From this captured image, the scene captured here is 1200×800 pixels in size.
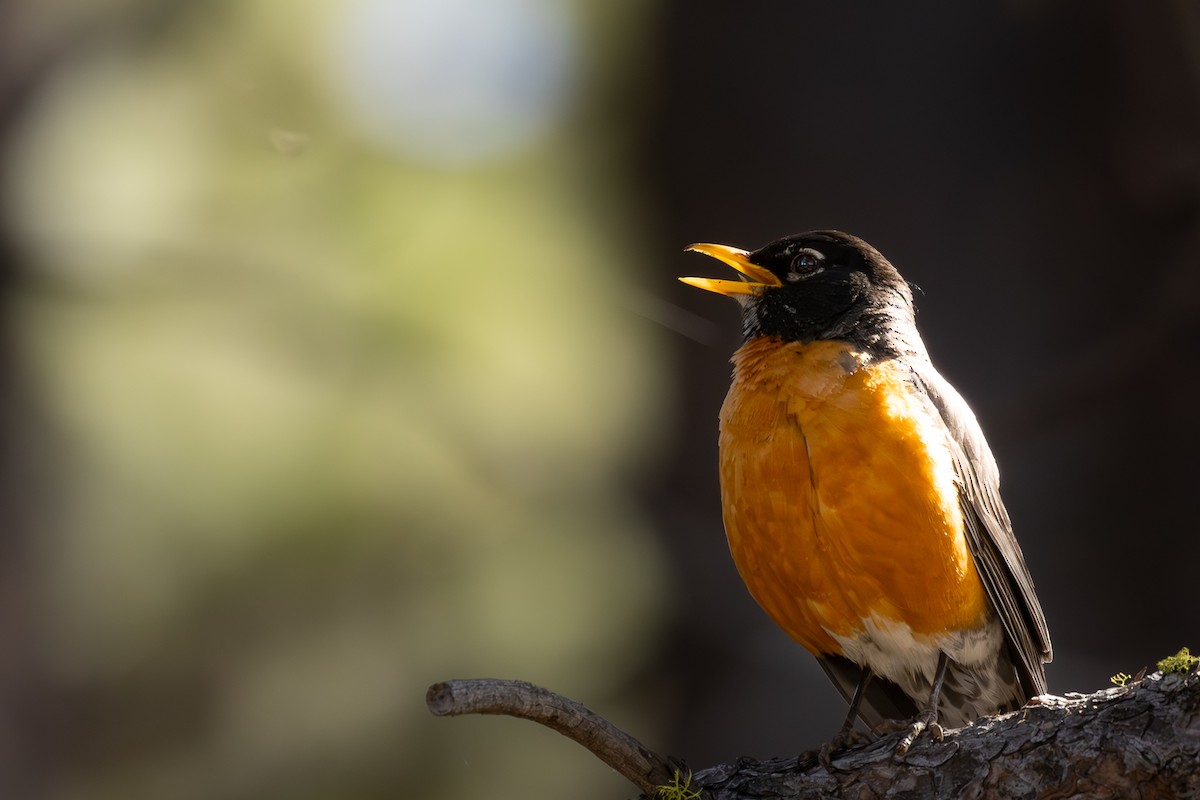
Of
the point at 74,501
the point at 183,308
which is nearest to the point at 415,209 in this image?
the point at 183,308

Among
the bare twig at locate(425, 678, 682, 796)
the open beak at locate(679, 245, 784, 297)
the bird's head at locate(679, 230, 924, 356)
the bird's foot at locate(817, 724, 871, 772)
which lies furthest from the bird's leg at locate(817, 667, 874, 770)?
the open beak at locate(679, 245, 784, 297)

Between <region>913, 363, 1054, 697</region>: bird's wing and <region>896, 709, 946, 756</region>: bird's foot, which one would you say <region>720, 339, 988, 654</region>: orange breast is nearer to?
<region>913, 363, 1054, 697</region>: bird's wing

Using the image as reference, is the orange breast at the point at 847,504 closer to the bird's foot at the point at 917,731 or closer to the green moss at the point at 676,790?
the bird's foot at the point at 917,731

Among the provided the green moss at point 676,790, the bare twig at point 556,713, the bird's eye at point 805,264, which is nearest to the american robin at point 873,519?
the bird's eye at point 805,264

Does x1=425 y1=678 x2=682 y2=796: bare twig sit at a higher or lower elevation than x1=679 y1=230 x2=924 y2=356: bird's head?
lower

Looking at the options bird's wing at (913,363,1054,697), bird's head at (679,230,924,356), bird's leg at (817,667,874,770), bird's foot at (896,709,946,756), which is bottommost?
bird's leg at (817,667,874,770)

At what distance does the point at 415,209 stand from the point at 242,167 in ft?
2.48

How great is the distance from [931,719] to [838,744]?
246mm

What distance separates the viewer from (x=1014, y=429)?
5.06 meters

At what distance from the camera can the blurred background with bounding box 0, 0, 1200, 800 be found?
4297 mm

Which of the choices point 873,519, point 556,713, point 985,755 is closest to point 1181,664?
point 985,755

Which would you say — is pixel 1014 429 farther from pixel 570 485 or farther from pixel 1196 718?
pixel 1196 718

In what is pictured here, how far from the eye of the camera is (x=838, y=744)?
2.68 metres

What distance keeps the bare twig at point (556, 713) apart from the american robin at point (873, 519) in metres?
0.49
